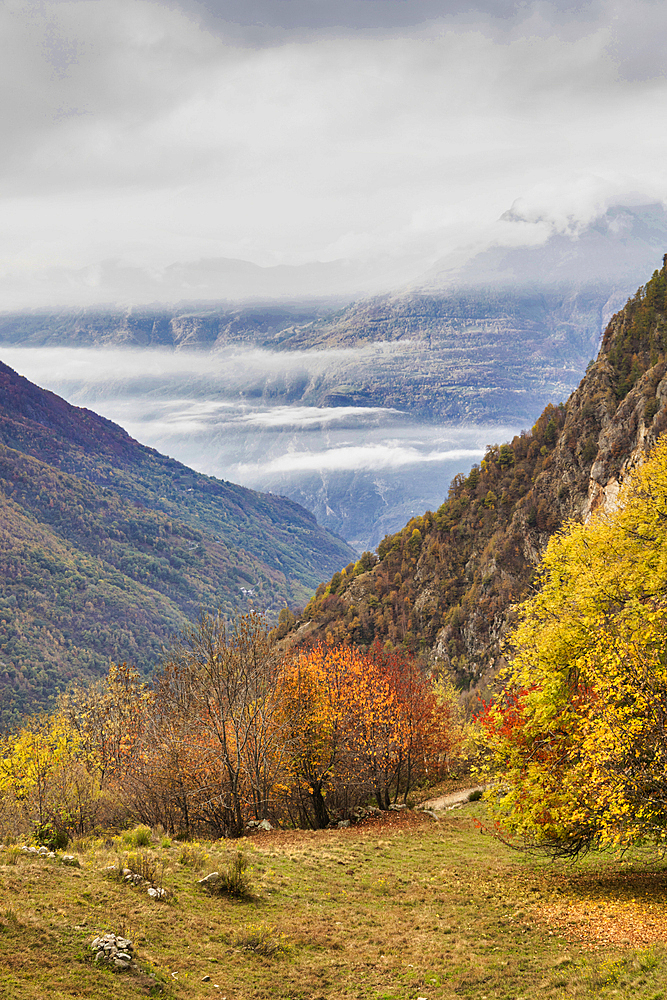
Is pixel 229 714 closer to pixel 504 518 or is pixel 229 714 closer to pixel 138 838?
pixel 138 838

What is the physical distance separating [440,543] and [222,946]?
14455 centimetres

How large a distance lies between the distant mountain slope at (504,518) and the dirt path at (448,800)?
148 feet

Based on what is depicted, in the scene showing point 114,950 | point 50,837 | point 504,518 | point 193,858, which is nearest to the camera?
point 114,950

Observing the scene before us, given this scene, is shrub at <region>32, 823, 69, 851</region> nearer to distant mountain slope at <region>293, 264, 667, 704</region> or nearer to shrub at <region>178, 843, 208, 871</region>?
shrub at <region>178, 843, 208, 871</region>

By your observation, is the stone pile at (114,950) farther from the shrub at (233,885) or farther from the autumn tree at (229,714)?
the autumn tree at (229,714)

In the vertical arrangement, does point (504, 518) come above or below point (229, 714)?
above

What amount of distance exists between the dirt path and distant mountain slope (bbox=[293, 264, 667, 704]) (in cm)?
4517

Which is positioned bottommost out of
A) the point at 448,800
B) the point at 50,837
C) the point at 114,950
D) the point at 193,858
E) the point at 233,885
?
the point at 448,800

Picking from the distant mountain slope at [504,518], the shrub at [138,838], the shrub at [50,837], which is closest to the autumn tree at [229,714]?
the shrub at [138,838]

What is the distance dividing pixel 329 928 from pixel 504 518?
129 metres

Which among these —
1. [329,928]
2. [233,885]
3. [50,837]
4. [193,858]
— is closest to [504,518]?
[50,837]

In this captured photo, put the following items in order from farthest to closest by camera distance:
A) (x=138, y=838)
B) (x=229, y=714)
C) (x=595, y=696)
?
(x=229, y=714) → (x=138, y=838) → (x=595, y=696)

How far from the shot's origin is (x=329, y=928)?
20469mm

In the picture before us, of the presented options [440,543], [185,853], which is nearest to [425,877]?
[185,853]
